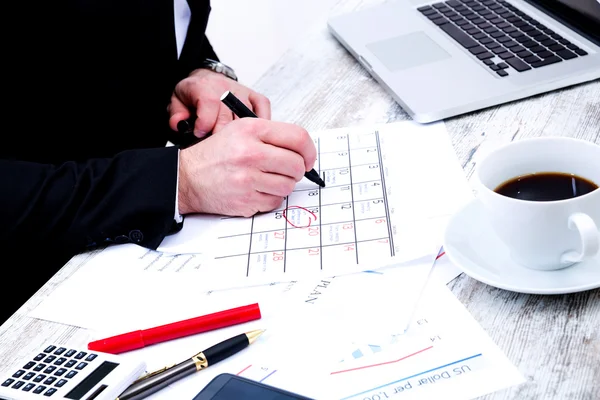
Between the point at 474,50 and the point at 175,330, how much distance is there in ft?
2.05

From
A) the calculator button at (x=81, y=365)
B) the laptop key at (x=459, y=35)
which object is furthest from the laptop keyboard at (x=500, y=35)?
the calculator button at (x=81, y=365)

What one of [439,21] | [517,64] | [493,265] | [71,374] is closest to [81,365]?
[71,374]

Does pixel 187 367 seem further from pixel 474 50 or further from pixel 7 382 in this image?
pixel 474 50

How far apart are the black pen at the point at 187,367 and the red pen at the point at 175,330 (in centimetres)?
3

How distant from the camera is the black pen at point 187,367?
0.57 m

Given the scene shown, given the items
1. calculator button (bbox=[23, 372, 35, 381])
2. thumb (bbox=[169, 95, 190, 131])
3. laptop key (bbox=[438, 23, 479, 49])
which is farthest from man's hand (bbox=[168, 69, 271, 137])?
calculator button (bbox=[23, 372, 35, 381])

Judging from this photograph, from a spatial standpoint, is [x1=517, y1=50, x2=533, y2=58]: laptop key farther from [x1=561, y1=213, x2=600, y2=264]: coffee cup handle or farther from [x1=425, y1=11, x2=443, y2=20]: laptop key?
[x1=561, y1=213, x2=600, y2=264]: coffee cup handle

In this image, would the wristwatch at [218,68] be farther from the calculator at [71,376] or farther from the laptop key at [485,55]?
the calculator at [71,376]

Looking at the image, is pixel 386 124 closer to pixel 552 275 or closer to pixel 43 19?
pixel 552 275

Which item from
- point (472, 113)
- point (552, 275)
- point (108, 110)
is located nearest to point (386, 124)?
point (472, 113)

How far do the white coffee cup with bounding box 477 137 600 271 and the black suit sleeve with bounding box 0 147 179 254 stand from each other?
0.38 m

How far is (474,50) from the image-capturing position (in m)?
1.00

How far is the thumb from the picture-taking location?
107cm

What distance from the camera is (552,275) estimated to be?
23.5 inches
